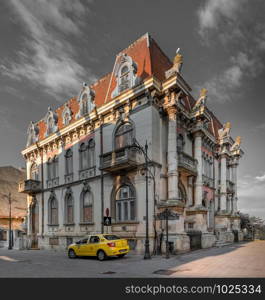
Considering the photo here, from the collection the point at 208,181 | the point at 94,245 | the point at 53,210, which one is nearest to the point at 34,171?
the point at 53,210

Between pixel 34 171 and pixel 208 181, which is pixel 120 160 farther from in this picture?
pixel 34 171

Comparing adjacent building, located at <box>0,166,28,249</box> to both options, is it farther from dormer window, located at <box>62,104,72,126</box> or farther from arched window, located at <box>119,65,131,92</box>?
arched window, located at <box>119,65,131,92</box>

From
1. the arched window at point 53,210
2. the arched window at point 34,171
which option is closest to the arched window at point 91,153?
the arched window at point 53,210

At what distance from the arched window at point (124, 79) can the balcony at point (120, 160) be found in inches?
227

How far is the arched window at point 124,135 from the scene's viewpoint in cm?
2105

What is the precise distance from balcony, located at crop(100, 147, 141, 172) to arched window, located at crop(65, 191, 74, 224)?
7.32m

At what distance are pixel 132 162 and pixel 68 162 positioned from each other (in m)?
10.5

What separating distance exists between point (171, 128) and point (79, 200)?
437 inches

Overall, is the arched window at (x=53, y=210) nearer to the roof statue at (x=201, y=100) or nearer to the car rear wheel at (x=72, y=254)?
the car rear wheel at (x=72, y=254)

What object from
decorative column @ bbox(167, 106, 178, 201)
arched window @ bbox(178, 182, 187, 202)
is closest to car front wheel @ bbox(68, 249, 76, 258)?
decorative column @ bbox(167, 106, 178, 201)
